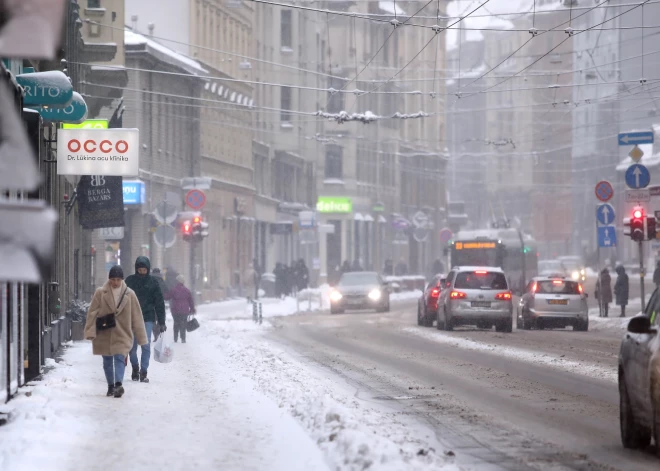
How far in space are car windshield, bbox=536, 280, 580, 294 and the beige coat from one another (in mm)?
21473

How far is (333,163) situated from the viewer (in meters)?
95.9

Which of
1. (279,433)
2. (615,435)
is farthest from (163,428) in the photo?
(615,435)

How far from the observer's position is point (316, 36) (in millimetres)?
87312

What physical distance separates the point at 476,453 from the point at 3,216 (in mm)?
7612

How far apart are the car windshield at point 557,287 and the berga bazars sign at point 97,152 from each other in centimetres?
1604

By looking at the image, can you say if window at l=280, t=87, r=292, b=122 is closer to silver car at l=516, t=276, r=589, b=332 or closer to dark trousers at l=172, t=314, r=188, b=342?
silver car at l=516, t=276, r=589, b=332

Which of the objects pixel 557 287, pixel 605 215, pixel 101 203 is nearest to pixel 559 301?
pixel 557 287

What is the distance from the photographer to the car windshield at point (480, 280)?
35.0 metres

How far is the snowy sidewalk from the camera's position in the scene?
10.6 metres

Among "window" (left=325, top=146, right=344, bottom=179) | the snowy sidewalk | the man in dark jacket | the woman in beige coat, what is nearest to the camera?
the snowy sidewalk

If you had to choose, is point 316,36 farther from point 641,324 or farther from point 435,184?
point 641,324

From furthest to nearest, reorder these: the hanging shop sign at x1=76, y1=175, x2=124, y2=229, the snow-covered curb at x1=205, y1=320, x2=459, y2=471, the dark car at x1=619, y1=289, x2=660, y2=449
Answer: the hanging shop sign at x1=76, y1=175, x2=124, y2=229
the dark car at x1=619, y1=289, x2=660, y2=449
the snow-covered curb at x1=205, y1=320, x2=459, y2=471

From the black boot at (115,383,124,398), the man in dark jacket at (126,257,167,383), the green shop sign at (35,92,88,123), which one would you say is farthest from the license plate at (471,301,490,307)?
the black boot at (115,383,124,398)

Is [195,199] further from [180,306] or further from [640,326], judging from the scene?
[640,326]
